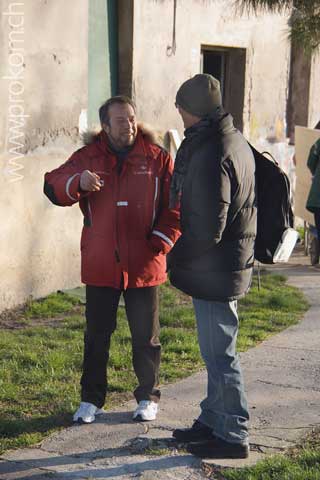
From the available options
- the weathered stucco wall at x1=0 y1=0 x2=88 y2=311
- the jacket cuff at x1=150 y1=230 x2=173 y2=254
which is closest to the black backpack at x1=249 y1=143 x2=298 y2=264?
the jacket cuff at x1=150 y1=230 x2=173 y2=254

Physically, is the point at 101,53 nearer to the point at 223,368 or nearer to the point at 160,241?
the point at 160,241

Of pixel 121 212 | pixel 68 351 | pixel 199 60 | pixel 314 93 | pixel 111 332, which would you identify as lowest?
pixel 68 351

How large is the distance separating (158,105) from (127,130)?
4.77 meters

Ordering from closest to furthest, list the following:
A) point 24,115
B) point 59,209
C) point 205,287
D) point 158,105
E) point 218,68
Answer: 1. point 205,287
2. point 24,115
3. point 59,209
4. point 158,105
5. point 218,68

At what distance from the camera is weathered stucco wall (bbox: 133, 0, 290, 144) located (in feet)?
30.2

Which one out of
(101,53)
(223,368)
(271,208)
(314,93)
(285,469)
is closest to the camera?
(285,469)

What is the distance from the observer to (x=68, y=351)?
6.32 metres

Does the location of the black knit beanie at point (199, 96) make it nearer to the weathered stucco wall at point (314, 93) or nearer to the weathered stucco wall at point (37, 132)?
the weathered stucco wall at point (37, 132)

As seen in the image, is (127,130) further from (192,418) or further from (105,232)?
(192,418)

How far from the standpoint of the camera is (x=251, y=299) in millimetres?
8266

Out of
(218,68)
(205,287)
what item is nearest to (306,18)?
(205,287)

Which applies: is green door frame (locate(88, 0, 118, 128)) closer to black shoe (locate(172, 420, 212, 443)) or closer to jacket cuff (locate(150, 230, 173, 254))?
jacket cuff (locate(150, 230, 173, 254))

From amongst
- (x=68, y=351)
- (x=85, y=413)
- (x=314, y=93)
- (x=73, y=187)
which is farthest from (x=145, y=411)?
(x=314, y=93)

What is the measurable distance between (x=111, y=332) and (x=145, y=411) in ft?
1.56
